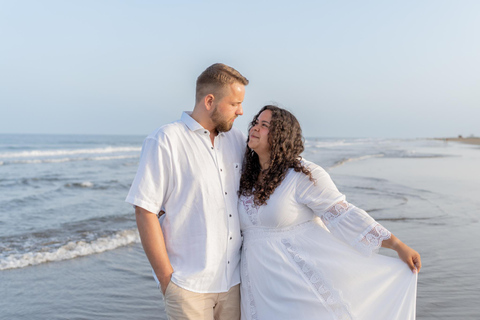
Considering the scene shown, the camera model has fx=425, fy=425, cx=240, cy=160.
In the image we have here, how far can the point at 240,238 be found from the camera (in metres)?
2.65

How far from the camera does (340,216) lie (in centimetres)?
258

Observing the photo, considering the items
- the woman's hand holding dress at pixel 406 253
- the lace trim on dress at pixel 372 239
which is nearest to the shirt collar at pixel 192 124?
the lace trim on dress at pixel 372 239

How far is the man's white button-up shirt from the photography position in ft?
7.58

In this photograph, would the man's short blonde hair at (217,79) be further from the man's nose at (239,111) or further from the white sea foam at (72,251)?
the white sea foam at (72,251)

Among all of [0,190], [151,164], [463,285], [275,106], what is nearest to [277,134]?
[275,106]

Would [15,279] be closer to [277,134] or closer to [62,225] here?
[62,225]

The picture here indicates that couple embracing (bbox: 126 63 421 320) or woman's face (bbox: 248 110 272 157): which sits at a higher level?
woman's face (bbox: 248 110 272 157)

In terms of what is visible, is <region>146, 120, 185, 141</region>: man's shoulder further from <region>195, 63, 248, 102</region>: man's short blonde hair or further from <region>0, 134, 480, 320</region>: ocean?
<region>0, 134, 480, 320</region>: ocean

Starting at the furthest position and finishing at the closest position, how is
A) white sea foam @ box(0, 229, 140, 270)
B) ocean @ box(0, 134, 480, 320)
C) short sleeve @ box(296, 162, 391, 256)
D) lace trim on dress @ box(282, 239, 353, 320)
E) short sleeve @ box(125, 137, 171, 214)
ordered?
white sea foam @ box(0, 229, 140, 270) → ocean @ box(0, 134, 480, 320) → short sleeve @ box(296, 162, 391, 256) → lace trim on dress @ box(282, 239, 353, 320) → short sleeve @ box(125, 137, 171, 214)

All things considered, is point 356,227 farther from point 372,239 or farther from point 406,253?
point 406,253

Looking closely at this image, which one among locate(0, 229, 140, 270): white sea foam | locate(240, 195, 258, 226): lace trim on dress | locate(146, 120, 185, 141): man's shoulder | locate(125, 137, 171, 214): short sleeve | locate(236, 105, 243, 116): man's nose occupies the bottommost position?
locate(0, 229, 140, 270): white sea foam

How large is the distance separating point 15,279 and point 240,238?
3727 millimetres

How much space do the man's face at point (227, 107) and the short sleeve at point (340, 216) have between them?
61 centimetres

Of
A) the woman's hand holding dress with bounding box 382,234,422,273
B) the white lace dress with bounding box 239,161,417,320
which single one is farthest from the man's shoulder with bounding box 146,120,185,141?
the woman's hand holding dress with bounding box 382,234,422,273
